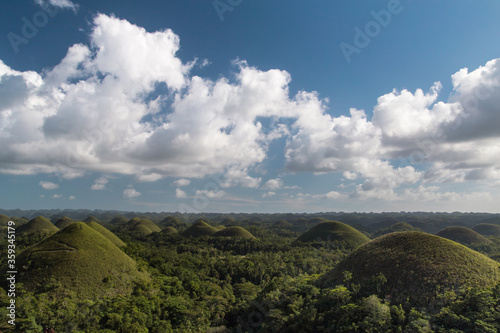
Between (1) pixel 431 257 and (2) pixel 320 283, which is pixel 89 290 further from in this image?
(1) pixel 431 257

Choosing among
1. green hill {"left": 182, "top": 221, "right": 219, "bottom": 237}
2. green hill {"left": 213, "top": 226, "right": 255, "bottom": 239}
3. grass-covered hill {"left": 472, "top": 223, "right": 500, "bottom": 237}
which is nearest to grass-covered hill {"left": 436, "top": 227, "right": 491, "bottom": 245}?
grass-covered hill {"left": 472, "top": 223, "right": 500, "bottom": 237}

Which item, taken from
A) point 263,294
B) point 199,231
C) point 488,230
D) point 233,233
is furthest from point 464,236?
point 263,294

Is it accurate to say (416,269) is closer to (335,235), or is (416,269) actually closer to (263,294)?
(263,294)

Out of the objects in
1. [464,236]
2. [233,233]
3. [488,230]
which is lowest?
[488,230]

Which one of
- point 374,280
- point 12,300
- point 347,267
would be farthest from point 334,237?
point 12,300

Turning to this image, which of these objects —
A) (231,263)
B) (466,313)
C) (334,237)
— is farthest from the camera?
(334,237)

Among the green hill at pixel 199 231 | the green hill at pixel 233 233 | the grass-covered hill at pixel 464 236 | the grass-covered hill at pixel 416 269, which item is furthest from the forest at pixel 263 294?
the grass-covered hill at pixel 464 236

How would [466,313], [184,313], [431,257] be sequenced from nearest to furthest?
[466,313] < [431,257] < [184,313]
